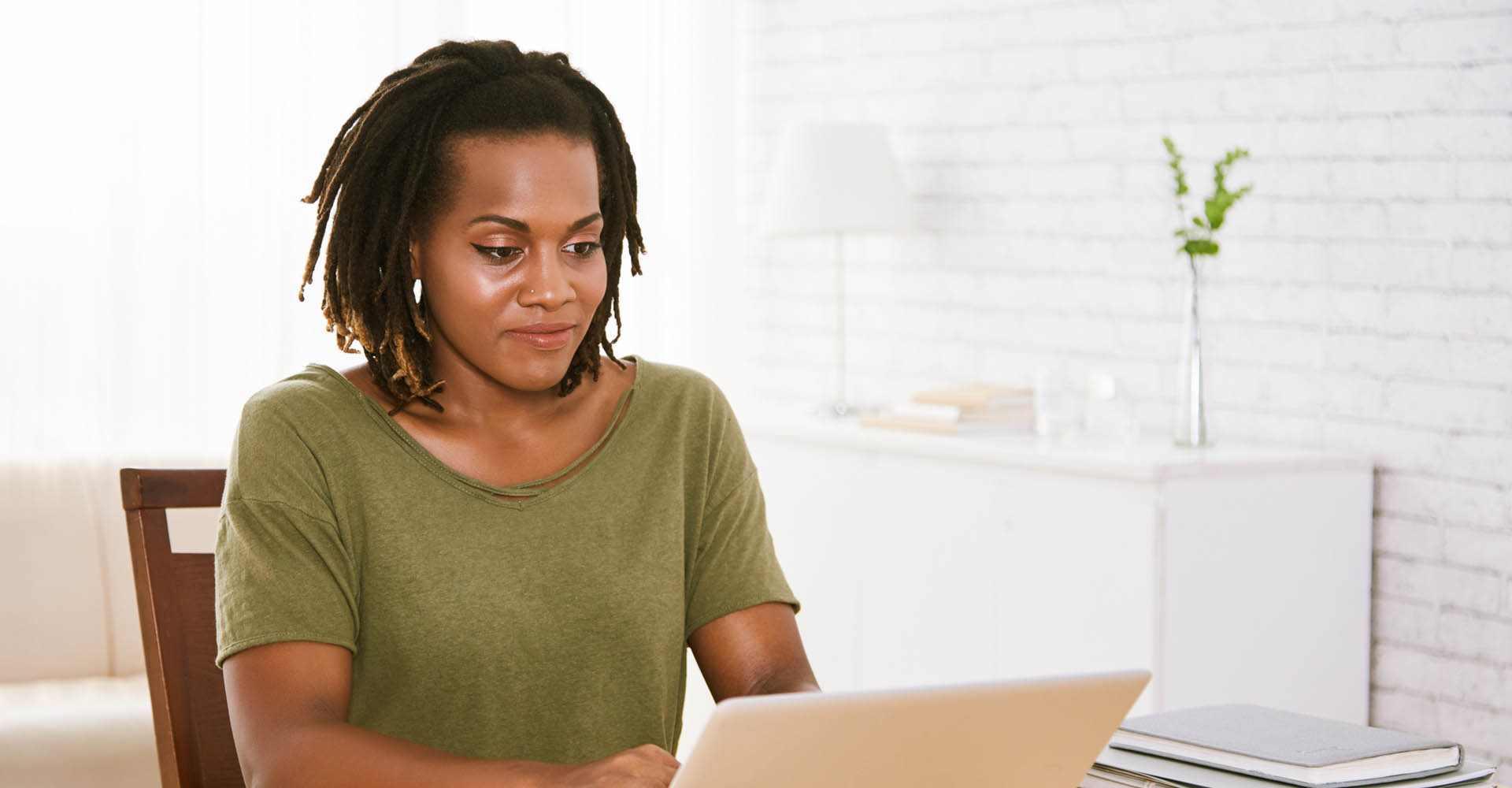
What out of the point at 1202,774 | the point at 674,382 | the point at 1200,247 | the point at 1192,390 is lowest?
the point at 1202,774

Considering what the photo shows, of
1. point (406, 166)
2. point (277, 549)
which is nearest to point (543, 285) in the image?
point (406, 166)

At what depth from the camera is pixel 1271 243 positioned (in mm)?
2988

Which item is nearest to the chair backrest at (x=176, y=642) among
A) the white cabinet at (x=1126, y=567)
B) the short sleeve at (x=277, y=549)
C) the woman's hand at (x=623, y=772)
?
the short sleeve at (x=277, y=549)

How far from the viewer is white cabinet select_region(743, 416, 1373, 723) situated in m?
2.65

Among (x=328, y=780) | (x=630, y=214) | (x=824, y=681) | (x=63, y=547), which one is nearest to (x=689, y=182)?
(x=824, y=681)

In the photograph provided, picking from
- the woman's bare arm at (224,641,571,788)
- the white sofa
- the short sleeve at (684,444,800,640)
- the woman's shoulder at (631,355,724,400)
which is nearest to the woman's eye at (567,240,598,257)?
the woman's shoulder at (631,355,724,400)

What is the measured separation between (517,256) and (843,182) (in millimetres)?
2257

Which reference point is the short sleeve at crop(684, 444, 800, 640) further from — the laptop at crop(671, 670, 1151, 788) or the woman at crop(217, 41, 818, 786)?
the laptop at crop(671, 670, 1151, 788)

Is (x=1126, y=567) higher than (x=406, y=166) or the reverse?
the reverse

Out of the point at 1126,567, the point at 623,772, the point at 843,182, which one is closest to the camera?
the point at 623,772

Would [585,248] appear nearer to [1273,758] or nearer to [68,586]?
[1273,758]

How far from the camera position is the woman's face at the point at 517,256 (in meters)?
1.34

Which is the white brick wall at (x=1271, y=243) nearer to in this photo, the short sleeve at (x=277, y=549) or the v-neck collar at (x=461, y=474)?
the v-neck collar at (x=461, y=474)

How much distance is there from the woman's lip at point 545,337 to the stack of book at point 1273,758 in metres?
0.54
